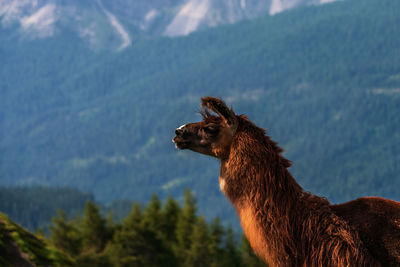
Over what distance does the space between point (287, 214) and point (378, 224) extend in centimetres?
107

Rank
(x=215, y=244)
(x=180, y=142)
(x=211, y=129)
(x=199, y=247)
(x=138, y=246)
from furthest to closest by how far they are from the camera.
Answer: (x=215, y=244)
(x=199, y=247)
(x=138, y=246)
(x=180, y=142)
(x=211, y=129)

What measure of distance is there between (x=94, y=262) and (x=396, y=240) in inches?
1848

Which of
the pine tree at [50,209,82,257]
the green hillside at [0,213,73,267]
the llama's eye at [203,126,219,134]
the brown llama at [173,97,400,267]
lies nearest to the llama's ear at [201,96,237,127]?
the brown llama at [173,97,400,267]

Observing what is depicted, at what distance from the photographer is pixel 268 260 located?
7.59m

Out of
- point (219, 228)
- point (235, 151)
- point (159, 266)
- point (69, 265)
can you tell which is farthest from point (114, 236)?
point (235, 151)

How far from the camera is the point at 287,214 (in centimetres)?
759

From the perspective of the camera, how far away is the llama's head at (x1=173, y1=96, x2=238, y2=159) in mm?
8039

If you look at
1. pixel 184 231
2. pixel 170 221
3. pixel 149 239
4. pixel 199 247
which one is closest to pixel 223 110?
pixel 149 239

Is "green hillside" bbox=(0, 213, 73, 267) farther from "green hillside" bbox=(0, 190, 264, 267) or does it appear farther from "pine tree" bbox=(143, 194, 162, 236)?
"pine tree" bbox=(143, 194, 162, 236)

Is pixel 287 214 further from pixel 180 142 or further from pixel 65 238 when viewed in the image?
pixel 65 238

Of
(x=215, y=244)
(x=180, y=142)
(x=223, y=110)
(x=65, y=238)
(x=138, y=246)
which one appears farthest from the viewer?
(x=215, y=244)

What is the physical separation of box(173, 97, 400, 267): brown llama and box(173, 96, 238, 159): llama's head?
1 centimetres

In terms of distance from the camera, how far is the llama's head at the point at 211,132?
8039 mm

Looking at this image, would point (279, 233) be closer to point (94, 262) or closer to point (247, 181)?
point (247, 181)
